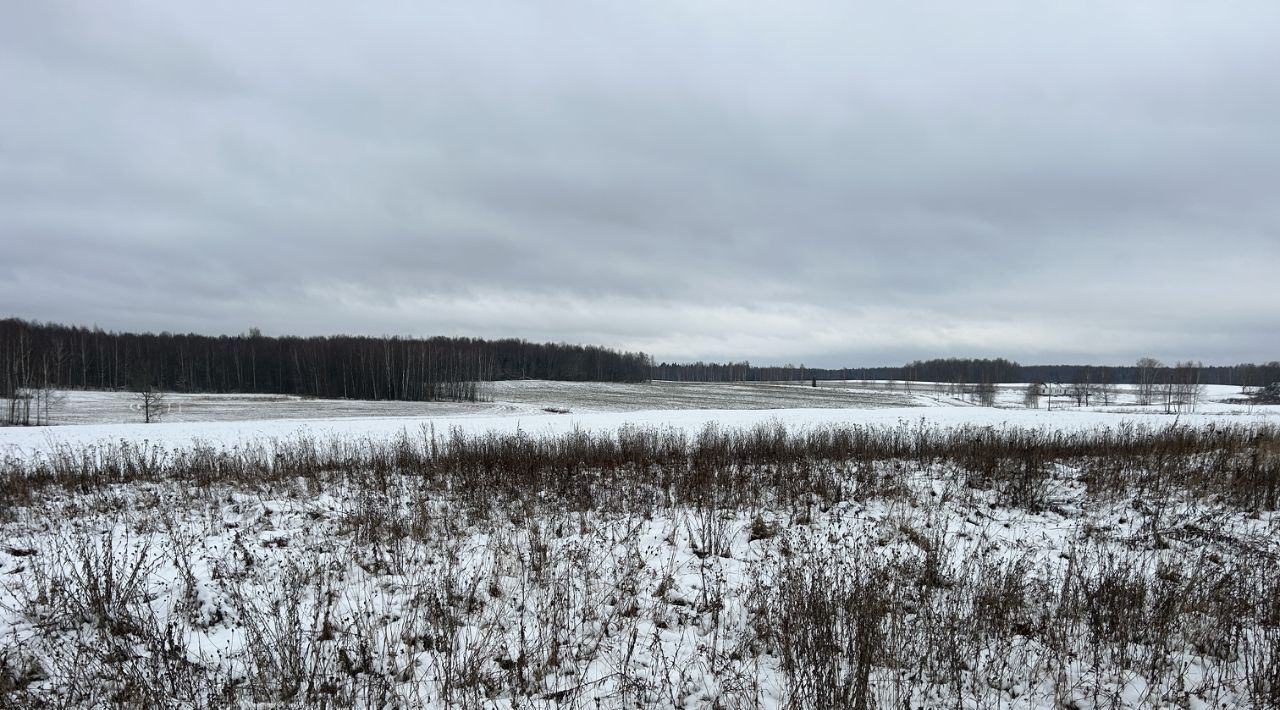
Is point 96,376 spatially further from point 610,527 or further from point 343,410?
point 610,527

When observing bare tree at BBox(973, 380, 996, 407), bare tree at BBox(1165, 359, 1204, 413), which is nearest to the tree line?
bare tree at BBox(973, 380, 996, 407)

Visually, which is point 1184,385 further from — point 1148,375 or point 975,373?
point 975,373

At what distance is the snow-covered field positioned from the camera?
4.12 meters

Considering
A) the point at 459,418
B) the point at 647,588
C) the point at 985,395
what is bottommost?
the point at 985,395

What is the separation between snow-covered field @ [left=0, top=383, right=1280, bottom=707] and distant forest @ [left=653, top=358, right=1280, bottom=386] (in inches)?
4831

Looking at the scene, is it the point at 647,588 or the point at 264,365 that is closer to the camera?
the point at 647,588

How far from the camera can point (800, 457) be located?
47.4ft

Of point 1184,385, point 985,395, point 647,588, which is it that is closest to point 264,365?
point 647,588

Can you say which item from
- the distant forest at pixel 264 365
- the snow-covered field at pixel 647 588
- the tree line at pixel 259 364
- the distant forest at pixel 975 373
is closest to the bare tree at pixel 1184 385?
the distant forest at pixel 264 365

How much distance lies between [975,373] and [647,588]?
6212 inches

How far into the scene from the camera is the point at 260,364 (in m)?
88.9

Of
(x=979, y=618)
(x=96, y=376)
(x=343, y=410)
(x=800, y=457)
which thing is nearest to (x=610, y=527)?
(x=979, y=618)

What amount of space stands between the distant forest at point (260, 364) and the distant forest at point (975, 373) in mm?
84326

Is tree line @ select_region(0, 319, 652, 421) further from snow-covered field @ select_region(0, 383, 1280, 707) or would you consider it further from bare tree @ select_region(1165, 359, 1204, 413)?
bare tree @ select_region(1165, 359, 1204, 413)
